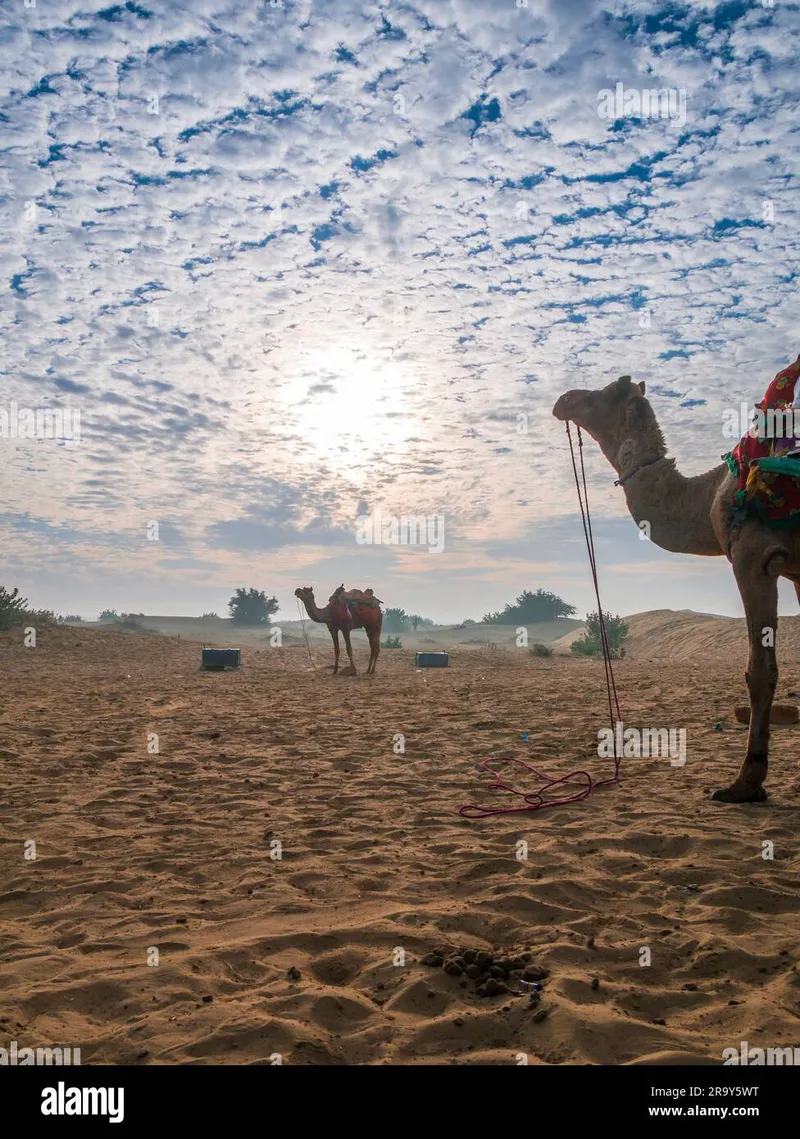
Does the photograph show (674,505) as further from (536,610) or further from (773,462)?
(536,610)

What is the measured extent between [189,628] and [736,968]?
57.6 m

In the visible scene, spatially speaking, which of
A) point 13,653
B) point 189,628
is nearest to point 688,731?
point 13,653

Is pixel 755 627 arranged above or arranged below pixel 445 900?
above

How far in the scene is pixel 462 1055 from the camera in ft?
8.98

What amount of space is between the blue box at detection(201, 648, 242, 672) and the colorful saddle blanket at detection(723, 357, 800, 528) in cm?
1797

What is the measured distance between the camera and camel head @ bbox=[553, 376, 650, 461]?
7.43 metres

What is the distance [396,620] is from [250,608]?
1994 centimetres

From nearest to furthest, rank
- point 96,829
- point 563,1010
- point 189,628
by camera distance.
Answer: point 563,1010 → point 96,829 → point 189,628

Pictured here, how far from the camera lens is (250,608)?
59.7 meters
